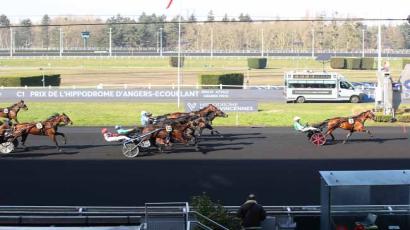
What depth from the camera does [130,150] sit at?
20.7 meters

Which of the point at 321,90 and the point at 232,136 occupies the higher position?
the point at 321,90

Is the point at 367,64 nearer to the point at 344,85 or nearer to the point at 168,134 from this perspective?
the point at 344,85

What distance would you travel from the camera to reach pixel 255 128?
29.0 meters

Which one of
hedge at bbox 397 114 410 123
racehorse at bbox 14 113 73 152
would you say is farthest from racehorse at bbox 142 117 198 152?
hedge at bbox 397 114 410 123

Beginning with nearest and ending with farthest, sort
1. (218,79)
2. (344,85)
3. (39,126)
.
Answer: (39,126)
(344,85)
(218,79)

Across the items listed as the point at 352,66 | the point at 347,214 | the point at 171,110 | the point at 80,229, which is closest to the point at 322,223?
the point at 347,214

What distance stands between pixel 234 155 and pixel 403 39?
422 feet

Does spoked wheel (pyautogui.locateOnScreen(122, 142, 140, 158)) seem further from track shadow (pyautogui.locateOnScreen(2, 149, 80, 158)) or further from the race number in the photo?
the race number

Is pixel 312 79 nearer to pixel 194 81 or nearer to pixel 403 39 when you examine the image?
pixel 194 81

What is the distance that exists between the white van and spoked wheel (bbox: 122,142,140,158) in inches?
860

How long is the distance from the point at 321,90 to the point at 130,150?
23.1 metres

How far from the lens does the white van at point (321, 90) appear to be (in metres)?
41.2

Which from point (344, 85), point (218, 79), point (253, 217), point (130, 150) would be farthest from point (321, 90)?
point (253, 217)

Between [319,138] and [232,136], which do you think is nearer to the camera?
[319,138]
